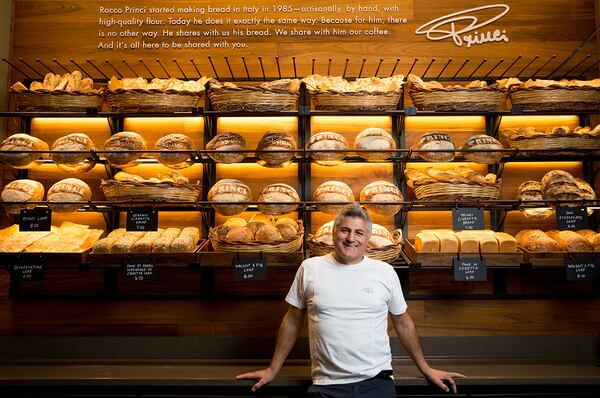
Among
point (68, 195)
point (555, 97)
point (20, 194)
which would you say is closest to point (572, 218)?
point (555, 97)

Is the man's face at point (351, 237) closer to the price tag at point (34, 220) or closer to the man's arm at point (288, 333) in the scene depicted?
the man's arm at point (288, 333)

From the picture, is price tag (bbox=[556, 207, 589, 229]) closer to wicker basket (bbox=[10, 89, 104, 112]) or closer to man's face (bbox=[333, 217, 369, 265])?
man's face (bbox=[333, 217, 369, 265])

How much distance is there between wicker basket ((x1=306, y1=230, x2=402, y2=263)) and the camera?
97.8 inches

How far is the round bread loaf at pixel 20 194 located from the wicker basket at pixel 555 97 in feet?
9.80

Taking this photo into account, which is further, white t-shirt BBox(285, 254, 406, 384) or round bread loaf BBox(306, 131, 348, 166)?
round bread loaf BBox(306, 131, 348, 166)

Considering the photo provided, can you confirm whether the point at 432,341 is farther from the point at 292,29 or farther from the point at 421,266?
the point at 292,29

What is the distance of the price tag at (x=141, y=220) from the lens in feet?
8.30

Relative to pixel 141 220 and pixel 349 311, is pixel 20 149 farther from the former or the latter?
pixel 349 311

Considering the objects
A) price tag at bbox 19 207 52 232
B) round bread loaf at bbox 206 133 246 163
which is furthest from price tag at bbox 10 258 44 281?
round bread loaf at bbox 206 133 246 163

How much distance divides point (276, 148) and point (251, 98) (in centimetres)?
34

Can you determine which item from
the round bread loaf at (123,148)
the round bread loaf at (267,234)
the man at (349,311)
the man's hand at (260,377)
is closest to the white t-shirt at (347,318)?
the man at (349,311)

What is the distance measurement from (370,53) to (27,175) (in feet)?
8.26

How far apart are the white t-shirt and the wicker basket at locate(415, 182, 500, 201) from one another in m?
0.76
